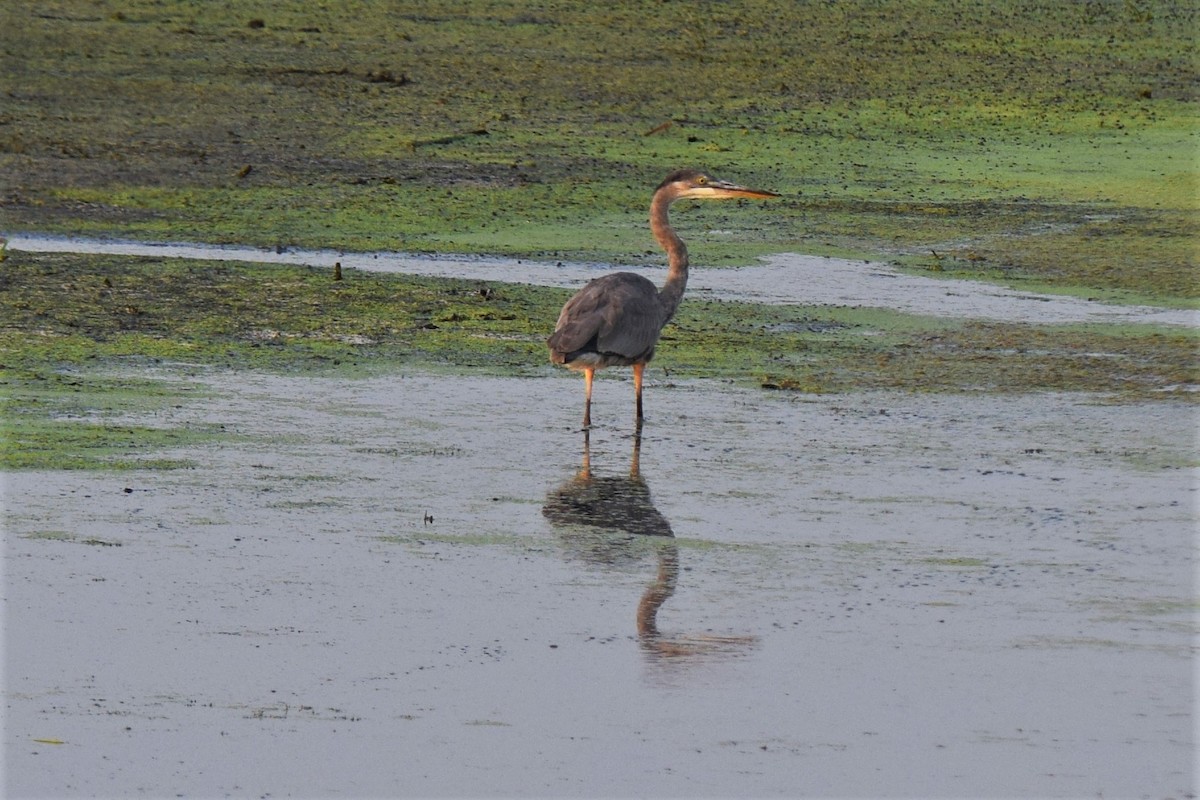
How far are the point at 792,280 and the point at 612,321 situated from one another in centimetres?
418

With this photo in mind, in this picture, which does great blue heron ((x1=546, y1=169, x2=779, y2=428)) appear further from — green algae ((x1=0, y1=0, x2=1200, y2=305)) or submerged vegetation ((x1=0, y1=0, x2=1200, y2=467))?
green algae ((x1=0, y1=0, x2=1200, y2=305))

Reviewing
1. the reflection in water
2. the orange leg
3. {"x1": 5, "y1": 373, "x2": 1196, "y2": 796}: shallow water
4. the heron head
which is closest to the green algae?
the heron head

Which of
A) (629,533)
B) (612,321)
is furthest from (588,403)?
(629,533)

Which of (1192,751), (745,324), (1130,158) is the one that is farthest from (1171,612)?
(1130,158)

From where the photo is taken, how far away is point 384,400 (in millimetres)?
10977

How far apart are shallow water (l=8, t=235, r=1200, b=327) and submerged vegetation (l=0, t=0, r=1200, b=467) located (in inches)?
11.9

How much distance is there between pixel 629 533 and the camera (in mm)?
8664

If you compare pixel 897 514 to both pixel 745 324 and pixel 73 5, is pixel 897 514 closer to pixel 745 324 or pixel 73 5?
pixel 745 324

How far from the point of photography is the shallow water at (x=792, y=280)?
1374 cm

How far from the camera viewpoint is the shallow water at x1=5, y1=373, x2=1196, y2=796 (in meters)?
6.13

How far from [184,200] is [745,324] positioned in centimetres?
560

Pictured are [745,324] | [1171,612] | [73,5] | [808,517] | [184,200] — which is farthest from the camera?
[73,5]

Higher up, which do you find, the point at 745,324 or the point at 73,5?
the point at 73,5

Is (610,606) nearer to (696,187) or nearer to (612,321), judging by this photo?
(612,321)
